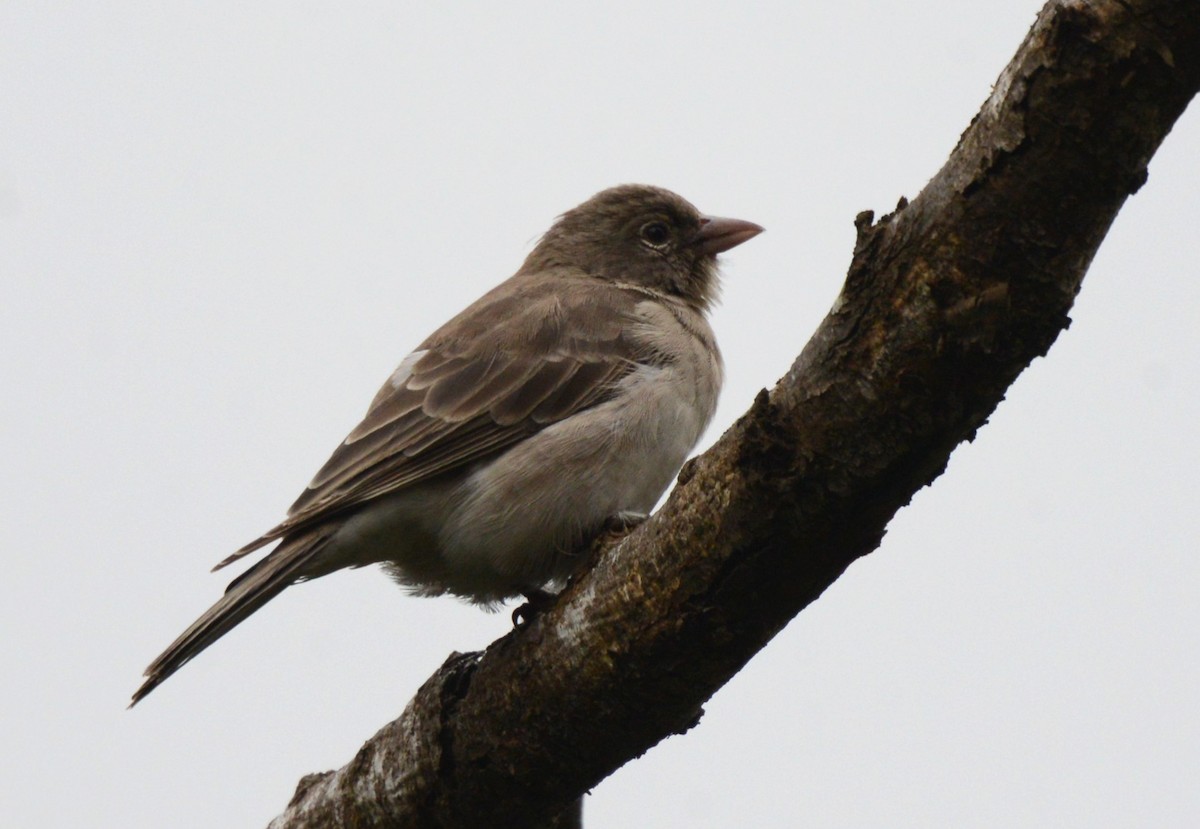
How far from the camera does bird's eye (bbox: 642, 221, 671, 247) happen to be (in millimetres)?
7793

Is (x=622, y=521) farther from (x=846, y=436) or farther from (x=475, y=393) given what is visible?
(x=846, y=436)

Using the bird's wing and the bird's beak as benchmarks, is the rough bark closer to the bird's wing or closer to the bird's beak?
the bird's wing

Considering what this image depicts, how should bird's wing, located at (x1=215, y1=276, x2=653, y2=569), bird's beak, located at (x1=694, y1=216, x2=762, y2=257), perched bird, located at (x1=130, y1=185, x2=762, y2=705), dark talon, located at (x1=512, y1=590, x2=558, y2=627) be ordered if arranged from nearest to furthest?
dark talon, located at (x1=512, y1=590, x2=558, y2=627) < perched bird, located at (x1=130, y1=185, x2=762, y2=705) < bird's wing, located at (x1=215, y1=276, x2=653, y2=569) < bird's beak, located at (x1=694, y1=216, x2=762, y2=257)

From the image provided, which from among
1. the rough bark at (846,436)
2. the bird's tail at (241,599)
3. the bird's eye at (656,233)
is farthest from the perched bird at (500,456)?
the bird's eye at (656,233)

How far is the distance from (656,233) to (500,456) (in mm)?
2596

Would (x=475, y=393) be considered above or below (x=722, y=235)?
below

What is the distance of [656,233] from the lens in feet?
25.6

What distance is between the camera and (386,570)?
603cm

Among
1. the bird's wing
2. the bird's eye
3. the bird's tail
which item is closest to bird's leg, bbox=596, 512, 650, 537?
the bird's wing

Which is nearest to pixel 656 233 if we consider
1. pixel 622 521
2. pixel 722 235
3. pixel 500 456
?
pixel 722 235

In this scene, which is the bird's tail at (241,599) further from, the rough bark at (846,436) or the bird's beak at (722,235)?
the bird's beak at (722,235)

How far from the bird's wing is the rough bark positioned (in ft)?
4.00

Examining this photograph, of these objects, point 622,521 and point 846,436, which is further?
point 622,521

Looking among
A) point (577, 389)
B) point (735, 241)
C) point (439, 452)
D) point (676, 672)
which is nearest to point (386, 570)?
point (439, 452)
